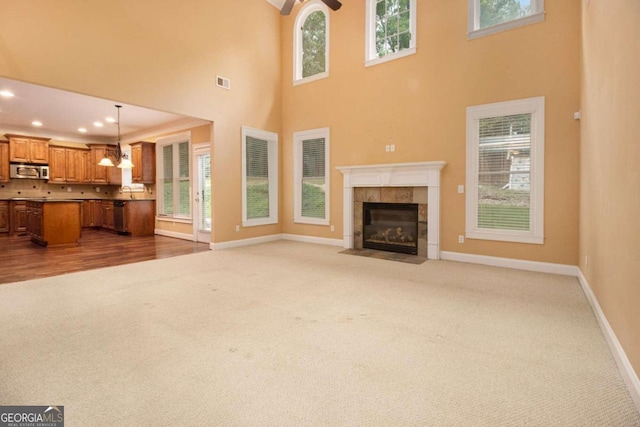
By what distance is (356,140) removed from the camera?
6.30m

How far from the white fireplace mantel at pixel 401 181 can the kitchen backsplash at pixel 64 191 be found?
5762 mm

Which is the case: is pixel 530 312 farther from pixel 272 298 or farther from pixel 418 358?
pixel 272 298

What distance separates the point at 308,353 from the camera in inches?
84.5

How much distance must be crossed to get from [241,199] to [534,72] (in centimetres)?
558

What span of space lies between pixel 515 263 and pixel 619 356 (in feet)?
9.43

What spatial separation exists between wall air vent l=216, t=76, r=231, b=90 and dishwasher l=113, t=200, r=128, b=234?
14.2ft

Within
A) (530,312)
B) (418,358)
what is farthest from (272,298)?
(530,312)

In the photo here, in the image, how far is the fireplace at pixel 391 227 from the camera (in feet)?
18.6

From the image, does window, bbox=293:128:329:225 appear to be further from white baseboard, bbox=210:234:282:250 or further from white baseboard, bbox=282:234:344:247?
white baseboard, bbox=210:234:282:250

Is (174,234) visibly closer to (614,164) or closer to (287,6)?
(287,6)

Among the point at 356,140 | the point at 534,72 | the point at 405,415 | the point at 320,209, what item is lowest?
the point at 405,415

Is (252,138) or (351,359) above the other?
(252,138)

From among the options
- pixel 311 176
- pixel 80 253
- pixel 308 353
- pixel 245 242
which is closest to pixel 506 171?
pixel 311 176

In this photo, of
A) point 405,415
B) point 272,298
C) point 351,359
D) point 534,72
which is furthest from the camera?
point 534,72
